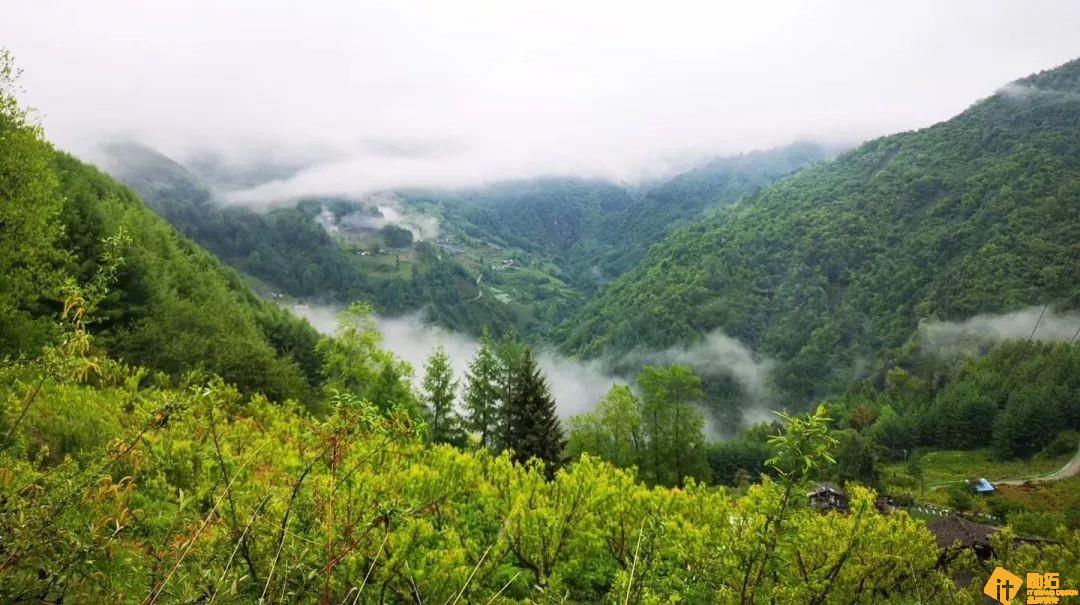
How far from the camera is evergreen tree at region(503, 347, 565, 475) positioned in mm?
35353

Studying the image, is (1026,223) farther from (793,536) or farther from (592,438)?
(793,536)

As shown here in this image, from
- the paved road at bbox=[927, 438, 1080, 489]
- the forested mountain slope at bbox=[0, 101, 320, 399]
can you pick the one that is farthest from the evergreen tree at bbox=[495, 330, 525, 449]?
the paved road at bbox=[927, 438, 1080, 489]

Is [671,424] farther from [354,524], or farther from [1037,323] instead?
[1037,323]

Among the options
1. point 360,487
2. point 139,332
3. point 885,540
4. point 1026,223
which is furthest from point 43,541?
point 1026,223

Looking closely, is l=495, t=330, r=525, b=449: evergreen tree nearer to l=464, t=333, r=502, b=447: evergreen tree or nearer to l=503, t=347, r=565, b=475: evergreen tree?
l=464, t=333, r=502, b=447: evergreen tree

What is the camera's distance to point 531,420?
36375mm

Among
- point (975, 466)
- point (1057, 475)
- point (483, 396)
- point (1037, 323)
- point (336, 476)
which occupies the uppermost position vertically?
point (336, 476)

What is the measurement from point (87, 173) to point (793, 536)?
61927 mm

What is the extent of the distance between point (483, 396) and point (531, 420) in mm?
5179

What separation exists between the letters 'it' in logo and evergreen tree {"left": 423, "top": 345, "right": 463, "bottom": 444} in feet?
102

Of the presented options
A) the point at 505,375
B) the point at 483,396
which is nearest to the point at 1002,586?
the point at 483,396

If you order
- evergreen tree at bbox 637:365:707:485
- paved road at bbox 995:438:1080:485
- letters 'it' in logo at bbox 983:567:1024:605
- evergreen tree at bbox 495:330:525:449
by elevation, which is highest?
letters 'it' in logo at bbox 983:567:1024:605

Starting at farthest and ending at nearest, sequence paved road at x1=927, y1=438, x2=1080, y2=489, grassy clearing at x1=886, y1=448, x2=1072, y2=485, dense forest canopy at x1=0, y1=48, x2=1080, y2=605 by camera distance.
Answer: grassy clearing at x1=886, y1=448, x2=1072, y2=485, paved road at x1=927, y1=438, x2=1080, y2=489, dense forest canopy at x1=0, y1=48, x2=1080, y2=605

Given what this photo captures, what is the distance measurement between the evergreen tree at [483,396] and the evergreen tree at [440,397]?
7.12ft
